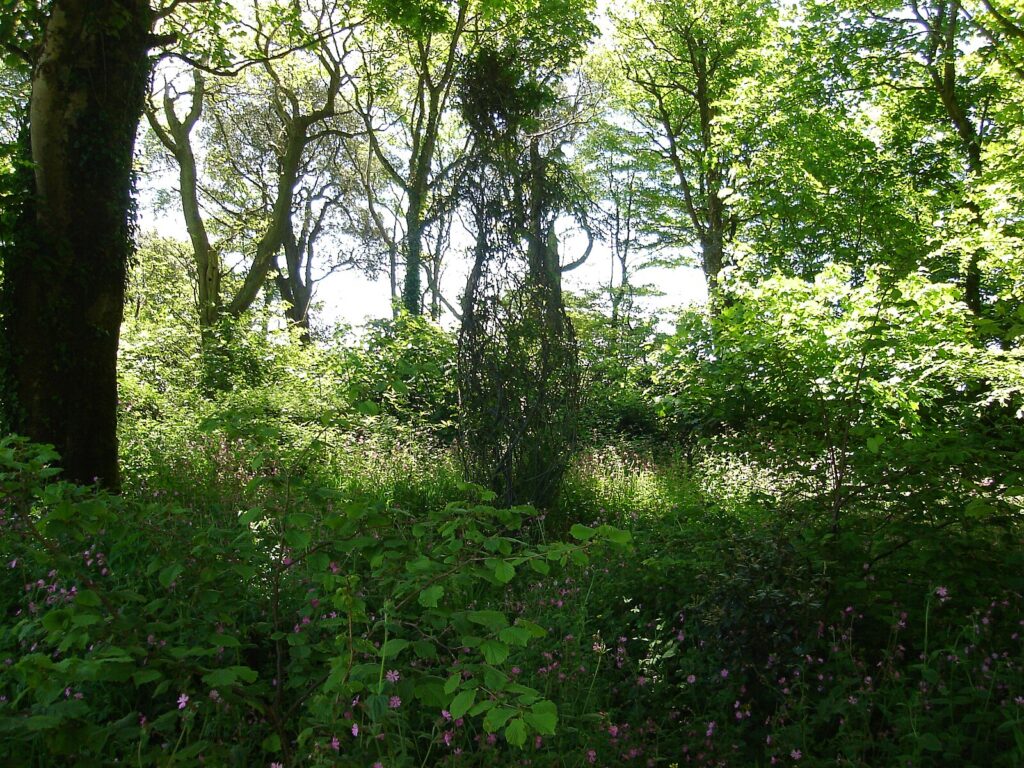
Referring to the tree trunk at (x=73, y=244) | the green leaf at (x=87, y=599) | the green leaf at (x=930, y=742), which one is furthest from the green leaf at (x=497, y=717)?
the tree trunk at (x=73, y=244)

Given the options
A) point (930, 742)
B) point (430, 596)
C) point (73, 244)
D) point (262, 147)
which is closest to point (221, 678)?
point (430, 596)

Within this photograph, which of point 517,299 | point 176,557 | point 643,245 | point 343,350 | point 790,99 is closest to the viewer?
point 176,557

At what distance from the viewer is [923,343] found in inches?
247

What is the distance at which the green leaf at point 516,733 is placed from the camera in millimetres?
1540

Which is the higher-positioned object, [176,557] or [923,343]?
[923,343]

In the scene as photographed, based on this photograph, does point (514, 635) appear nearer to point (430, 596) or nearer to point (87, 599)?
point (430, 596)

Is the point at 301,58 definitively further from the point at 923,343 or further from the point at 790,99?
the point at 923,343

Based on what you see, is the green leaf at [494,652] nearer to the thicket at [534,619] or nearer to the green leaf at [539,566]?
the thicket at [534,619]

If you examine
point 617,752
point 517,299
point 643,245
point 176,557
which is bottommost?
A: point 617,752

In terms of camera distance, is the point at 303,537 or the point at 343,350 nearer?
the point at 303,537

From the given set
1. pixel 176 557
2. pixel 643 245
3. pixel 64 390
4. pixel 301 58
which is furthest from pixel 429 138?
pixel 176 557

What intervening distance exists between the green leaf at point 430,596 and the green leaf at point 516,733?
0.42 m

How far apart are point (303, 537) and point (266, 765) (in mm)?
1036

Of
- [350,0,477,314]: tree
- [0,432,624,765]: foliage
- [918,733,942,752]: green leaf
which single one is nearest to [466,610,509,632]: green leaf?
[0,432,624,765]: foliage
